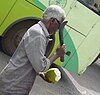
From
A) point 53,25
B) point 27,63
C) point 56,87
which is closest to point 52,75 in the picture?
point 27,63

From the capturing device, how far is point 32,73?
443cm

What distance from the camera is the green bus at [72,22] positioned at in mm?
9484

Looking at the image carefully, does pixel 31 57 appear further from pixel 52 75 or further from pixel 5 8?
pixel 5 8

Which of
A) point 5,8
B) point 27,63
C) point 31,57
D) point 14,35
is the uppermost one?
point 31,57

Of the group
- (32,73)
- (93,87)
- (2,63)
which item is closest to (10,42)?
(2,63)

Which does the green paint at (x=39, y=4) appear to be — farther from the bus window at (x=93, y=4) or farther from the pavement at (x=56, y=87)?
the pavement at (x=56, y=87)

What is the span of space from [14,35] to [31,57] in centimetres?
595

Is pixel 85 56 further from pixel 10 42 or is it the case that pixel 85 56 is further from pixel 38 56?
pixel 38 56

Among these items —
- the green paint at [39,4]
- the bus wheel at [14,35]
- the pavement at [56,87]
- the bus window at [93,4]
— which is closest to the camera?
the pavement at [56,87]

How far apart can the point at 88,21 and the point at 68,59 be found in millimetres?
988

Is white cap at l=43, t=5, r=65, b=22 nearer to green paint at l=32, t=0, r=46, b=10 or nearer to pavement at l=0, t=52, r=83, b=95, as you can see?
pavement at l=0, t=52, r=83, b=95

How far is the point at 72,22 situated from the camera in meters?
9.55

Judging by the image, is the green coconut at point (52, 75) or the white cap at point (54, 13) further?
the green coconut at point (52, 75)

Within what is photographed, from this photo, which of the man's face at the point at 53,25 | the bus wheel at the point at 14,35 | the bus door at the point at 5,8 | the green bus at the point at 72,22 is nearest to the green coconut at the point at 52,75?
the man's face at the point at 53,25
